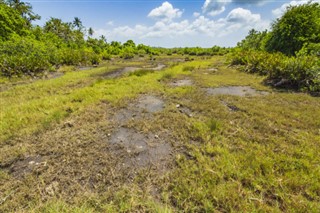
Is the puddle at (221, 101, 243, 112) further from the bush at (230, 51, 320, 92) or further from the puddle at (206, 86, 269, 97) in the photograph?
the bush at (230, 51, 320, 92)

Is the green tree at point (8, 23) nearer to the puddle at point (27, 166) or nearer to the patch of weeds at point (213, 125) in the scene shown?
the puddle at point (27, 166)

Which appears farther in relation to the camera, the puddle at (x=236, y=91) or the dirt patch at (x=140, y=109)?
the puddle at (x=236, y=91)

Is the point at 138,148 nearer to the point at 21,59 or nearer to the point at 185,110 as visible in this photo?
the point at 185,110

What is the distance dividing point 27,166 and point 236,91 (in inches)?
263

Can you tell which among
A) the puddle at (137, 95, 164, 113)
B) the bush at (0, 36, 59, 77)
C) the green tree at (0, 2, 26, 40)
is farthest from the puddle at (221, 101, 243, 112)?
the green tree at (0, 2, 26, 40)

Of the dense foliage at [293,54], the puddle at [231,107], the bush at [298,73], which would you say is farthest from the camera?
the dense foliage at [293,54]

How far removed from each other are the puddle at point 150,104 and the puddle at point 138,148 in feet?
4.39

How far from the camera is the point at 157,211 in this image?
72.1 inches

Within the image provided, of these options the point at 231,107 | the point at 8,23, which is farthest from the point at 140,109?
the point at 8,23

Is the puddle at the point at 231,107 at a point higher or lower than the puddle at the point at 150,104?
higher

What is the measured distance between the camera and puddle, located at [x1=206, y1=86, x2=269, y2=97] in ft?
20.3

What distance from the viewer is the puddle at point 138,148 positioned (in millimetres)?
2688

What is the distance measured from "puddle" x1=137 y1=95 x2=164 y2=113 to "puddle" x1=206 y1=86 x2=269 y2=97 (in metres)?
2.23

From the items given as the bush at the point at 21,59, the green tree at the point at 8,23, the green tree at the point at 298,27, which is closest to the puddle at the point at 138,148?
the bush at the point at 21,59
